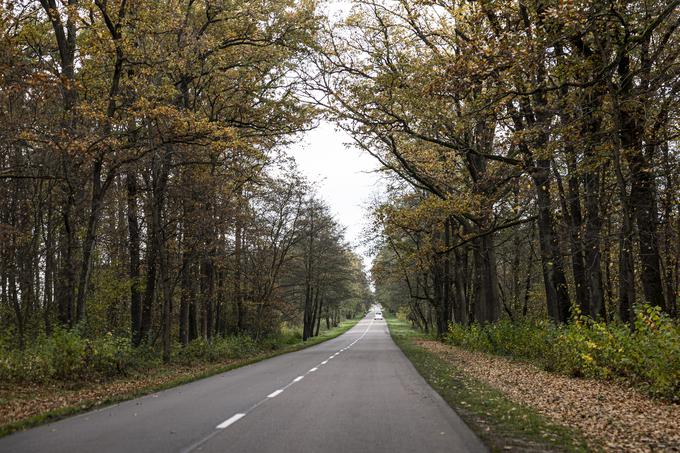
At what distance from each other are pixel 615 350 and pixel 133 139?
14.4m

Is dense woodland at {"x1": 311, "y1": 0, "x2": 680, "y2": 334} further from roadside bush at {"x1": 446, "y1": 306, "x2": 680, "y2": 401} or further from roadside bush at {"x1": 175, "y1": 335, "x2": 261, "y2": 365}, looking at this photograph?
roadside bush at {"x1": 175, "y1": 335, "x2": 261, "y2": 365}

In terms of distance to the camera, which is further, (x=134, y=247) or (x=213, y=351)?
(x=213, y=351)

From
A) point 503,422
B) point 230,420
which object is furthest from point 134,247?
point 503,422

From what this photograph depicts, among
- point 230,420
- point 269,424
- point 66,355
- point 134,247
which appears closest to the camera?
point 269,424

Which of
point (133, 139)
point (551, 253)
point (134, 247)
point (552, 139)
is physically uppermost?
point (133, 139)

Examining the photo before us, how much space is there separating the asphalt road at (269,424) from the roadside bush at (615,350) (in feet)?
13.0

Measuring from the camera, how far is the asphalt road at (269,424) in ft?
20.7

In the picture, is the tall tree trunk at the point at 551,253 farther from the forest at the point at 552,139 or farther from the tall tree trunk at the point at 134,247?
the tall tree trunk at the point at 134,247

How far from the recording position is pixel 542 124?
12.9 metres

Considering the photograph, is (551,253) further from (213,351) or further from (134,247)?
(134,247)

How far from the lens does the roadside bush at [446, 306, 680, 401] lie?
31.0 feet

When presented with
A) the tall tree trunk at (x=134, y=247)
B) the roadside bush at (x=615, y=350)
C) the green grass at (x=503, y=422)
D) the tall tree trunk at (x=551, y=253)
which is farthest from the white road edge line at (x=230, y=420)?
the tall tree trunk at (x=134, y=247)

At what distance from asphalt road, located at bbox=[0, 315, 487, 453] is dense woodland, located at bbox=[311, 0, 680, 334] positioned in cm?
593

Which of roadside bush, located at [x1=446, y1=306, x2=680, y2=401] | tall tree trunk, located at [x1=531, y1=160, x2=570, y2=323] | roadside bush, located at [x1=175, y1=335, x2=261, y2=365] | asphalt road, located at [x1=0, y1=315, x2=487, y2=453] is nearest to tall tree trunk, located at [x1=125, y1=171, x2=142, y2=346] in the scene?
roadside bush, located at [x1=175, y1=335, x2=261, y2=365]
